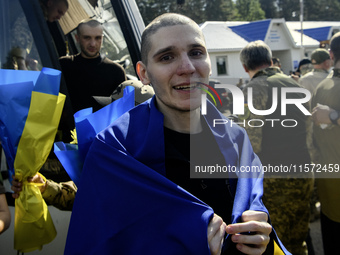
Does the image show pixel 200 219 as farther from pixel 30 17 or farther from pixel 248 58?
pixel 248 58

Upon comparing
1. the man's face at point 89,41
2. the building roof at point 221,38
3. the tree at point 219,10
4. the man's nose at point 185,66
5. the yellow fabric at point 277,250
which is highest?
the man's nose at point 185,66

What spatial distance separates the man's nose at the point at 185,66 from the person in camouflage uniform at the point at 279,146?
187cm

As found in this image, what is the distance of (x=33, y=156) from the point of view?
2010mm

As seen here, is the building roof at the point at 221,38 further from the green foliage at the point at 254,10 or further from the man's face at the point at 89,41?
the man's face at the point at 89,41

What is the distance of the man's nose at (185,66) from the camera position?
159 centimetres

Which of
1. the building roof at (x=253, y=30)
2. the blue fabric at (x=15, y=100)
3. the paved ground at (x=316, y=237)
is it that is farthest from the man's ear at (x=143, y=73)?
the building roof at (x=253, y=30)

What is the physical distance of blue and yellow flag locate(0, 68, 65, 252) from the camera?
78.6 inches

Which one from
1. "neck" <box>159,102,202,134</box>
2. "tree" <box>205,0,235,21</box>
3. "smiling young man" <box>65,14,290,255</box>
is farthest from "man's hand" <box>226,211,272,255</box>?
"tree" <box>205,0,235,21</box>

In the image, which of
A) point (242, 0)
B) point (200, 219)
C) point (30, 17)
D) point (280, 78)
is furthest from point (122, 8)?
point (242, 0)

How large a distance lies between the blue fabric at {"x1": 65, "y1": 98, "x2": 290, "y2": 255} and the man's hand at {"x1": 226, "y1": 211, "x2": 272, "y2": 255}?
4 cm

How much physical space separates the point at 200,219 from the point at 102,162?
45cm

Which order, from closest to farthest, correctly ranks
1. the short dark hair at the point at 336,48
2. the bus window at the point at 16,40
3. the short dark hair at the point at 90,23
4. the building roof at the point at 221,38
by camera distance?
the bus window at the point at 16,40, the short dark hair at the point at 90,23, the short dark hair at the point at 336,48, the building roof at the point at 221,38

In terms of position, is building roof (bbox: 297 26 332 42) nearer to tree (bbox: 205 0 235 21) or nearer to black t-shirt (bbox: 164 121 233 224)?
black t-shirt (bbox: 164 121 233 224)

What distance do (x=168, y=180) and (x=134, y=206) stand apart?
0.17 meters
